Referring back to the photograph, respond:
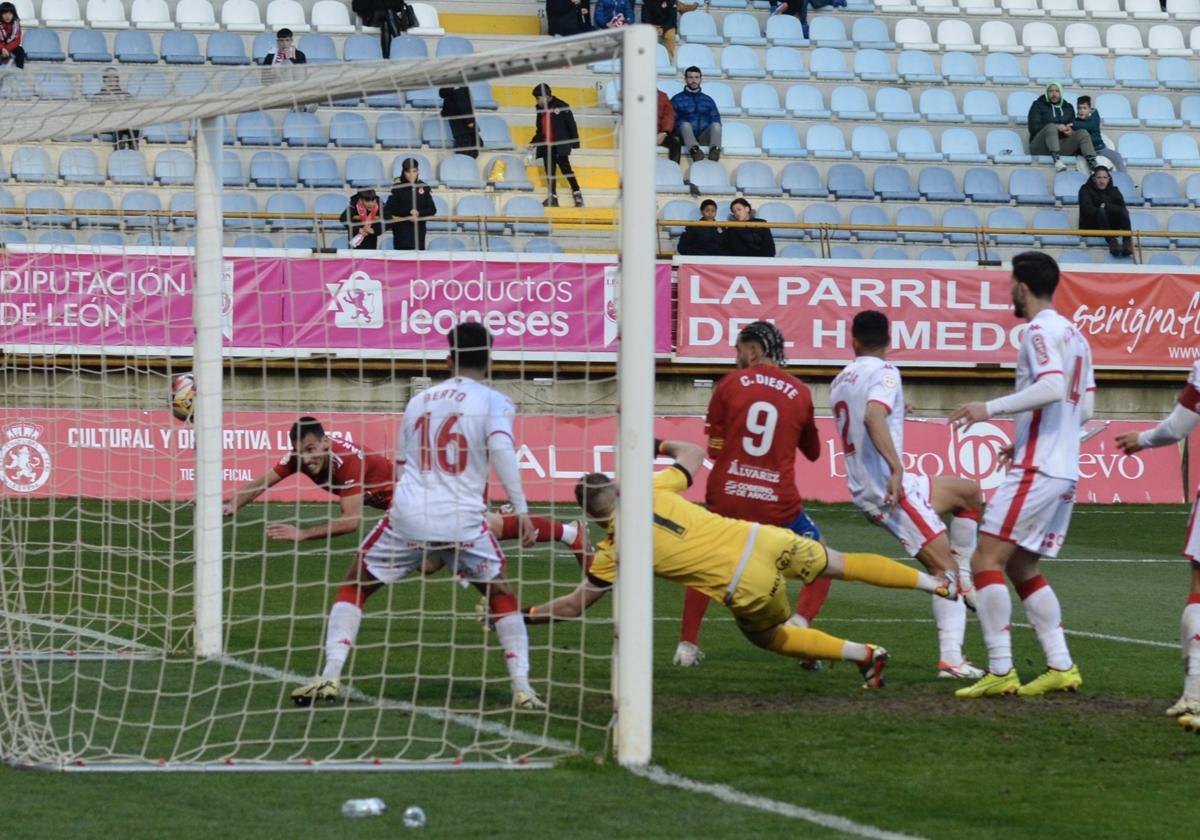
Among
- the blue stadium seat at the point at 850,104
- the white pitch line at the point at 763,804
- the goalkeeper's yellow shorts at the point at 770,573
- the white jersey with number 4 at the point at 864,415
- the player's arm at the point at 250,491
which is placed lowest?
the white pitch line at the point at 763,804

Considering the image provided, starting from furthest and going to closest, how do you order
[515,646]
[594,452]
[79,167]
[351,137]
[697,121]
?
[697,121]
[351,137]
[594,452]
[79,167]
[515,646]

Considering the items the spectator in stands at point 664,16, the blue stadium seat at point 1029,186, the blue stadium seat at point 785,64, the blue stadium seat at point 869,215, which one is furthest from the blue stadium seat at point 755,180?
the blue stadium seat at point 1029,186

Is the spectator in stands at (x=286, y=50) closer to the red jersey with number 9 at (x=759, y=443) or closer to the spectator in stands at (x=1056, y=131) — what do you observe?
the spectator in stands at (x=1056, y=131)

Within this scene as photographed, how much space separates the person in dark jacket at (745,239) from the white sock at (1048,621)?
44.6 feet

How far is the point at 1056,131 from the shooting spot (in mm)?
26641

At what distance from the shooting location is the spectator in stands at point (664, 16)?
85.8 ft

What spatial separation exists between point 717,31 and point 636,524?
73.6ft

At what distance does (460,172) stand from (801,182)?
12.2 m

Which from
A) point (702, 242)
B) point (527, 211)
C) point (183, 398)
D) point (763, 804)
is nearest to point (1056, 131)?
point (702, 242)

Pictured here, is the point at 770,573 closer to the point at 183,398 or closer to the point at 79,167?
the point at 183,398

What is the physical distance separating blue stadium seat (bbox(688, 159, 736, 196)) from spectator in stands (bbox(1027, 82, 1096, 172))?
5015 millimetres

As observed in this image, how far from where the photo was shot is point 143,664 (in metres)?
9.84

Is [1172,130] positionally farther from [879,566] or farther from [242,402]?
[879,566]

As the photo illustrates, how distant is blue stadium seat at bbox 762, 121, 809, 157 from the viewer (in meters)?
26.1
